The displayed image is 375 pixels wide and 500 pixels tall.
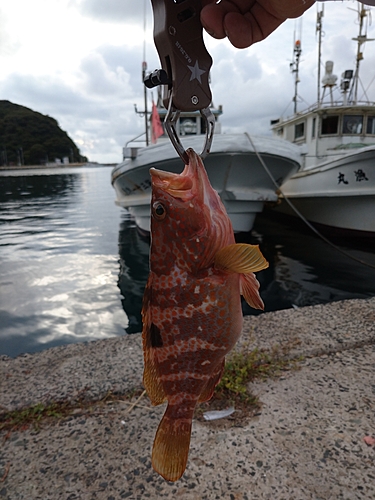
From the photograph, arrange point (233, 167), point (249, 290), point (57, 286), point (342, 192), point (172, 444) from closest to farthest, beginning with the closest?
point (172, 444) → point (249, 290) → point (57, 286) → point (233, 167) → point (342, 192)

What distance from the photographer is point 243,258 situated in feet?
4.20

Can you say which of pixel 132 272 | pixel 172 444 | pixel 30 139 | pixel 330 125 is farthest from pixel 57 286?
pixel 30 139

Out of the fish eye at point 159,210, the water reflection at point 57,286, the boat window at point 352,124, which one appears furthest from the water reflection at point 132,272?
the boat window at point 352,124

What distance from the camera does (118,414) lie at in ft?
8.76

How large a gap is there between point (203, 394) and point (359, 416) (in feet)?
5.20

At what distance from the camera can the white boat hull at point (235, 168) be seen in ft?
26.3

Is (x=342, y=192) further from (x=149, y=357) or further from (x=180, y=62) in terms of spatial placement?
(x=149, y=357)

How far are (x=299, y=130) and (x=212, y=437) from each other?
1655 cm

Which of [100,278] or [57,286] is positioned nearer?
[57,286]

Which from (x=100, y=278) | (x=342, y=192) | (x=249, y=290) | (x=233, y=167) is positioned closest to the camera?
(x=249, y=290)

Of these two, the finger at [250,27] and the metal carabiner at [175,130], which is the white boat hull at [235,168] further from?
the metal carabiner at [175,130]

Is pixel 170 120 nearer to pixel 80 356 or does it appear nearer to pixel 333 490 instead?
pixel 333 490

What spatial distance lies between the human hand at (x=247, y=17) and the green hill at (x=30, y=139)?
446 ft

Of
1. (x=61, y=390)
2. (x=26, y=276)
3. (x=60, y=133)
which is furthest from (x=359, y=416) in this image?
(x=60, y=133)
